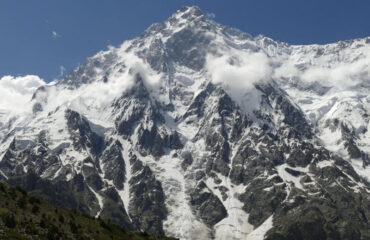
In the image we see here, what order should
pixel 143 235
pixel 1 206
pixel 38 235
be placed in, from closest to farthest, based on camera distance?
pixel 38 235 → pixel 1 206 → pixel 143 235

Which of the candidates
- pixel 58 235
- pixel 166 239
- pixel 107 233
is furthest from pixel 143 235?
pixel 58 235

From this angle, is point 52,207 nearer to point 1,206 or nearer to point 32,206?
point 32,206

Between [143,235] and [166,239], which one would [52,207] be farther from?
[166,239]

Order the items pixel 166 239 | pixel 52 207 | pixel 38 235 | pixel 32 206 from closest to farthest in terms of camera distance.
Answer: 1. pixel 38 235
2. pixel 32 206
3. pixel 52 207
4. pixel 166 239

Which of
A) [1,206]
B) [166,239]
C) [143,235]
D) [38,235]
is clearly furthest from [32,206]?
[166,239]

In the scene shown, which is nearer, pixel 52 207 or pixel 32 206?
pixel 32 206

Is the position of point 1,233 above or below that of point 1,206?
below

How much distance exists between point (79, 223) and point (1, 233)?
2941 centimetres

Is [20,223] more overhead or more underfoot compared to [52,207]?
more underfoot

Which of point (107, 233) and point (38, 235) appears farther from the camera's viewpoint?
point (107, 233)

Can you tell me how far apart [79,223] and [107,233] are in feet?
24.7

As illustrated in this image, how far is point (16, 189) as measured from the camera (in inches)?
4852

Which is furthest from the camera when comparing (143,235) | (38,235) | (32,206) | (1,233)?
(143,235)

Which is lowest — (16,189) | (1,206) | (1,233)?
(1,233)
